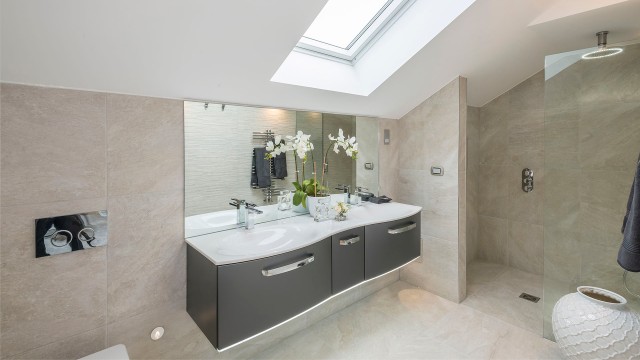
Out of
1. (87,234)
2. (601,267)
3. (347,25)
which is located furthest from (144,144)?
(601,267)

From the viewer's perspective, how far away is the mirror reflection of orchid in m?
1.92

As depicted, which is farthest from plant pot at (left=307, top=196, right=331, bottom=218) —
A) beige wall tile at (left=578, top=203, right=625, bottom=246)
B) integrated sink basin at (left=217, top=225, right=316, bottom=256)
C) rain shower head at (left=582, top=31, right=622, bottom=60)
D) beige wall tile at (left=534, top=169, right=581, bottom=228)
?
rain shower head at (left=582, top=31, right=622, bottom=60)

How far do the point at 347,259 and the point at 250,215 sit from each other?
0.63 m

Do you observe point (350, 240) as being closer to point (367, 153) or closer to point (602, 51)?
point (367, 153)

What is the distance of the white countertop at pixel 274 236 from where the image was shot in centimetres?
132

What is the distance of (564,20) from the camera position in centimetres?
172

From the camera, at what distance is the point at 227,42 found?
4.15 feet

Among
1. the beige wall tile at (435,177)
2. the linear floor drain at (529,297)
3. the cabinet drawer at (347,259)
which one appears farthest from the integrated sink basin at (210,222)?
the linear floor drain at (529,297)

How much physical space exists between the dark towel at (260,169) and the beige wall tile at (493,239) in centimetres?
272

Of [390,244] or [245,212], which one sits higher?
[245,212]

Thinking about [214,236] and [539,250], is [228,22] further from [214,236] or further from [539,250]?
[539,250]

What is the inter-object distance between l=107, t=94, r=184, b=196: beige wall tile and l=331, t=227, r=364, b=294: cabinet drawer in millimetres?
906

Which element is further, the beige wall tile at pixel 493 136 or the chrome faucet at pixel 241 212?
the beige wall tile at pixel 493 136

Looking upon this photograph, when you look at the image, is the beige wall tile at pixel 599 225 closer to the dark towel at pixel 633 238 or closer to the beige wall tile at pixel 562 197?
the beige wall tile at pixel 562 197
